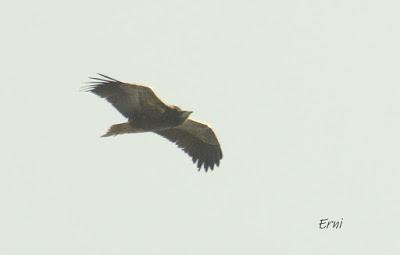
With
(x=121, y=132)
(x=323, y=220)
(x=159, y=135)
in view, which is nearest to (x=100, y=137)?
(x=121, y=132)

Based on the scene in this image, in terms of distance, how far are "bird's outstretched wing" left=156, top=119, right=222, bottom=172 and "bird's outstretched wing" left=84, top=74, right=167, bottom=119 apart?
7.26 ft

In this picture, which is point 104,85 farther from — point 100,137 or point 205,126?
point 205,126

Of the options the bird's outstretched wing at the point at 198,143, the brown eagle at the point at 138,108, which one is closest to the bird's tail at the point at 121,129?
the brown eagle at the point at 138,108

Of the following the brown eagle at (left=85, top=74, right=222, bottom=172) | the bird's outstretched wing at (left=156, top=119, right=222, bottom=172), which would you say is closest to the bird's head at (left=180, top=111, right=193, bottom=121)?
the brown eagle at (left=85, top=74, right=222, bottom=172)

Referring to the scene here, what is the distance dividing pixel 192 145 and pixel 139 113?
8.90ft

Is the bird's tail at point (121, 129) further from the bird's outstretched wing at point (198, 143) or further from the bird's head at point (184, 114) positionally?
the bird's outstretched wing at point (198, 143)

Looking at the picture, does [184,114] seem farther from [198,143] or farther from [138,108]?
[198,143]

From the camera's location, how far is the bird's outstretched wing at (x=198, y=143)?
31094mm

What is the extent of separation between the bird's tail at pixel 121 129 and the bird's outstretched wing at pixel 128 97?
22 cm

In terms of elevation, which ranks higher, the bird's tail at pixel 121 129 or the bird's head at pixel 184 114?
the bird's head at pixel 184 114

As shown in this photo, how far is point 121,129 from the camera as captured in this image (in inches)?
1139

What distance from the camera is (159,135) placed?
3103 cm

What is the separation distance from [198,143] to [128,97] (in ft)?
10.2

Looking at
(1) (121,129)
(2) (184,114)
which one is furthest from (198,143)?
(1) (121,129)
